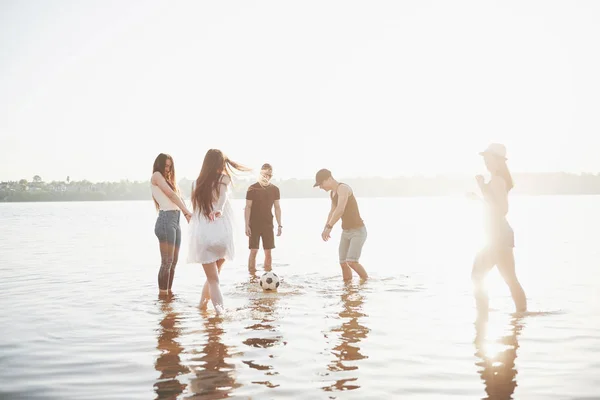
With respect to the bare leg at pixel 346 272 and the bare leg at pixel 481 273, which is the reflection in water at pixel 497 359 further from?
the bare leg at pixel 346 272

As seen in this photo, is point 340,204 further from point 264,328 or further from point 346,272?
point 264,328

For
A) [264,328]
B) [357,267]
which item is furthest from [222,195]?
[357,267]

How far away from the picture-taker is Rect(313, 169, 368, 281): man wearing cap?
12.7m

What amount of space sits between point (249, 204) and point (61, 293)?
16.5ft

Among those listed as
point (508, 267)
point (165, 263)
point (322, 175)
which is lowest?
point (165, 263)

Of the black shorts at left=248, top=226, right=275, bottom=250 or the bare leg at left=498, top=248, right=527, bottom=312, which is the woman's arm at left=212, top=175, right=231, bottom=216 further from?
the black shorts at left=248, top=226, right=275, bottom=250

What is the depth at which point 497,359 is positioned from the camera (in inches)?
276

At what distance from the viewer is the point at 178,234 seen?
459 inches

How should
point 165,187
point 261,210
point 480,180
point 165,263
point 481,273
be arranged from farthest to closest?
1. point 261,210
2. point 165,263
3. point 165,187
4. point 481,273
5. point 480,180

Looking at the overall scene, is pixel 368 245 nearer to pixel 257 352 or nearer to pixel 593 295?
pixel 593 295

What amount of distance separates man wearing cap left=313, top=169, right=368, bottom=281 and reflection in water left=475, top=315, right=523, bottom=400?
14.0 ft

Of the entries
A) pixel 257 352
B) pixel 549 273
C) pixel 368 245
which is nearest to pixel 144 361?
pixel 257 352

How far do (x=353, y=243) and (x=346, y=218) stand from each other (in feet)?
1.82

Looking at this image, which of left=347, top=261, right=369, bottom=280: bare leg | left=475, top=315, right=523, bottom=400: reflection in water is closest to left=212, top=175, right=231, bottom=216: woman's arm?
left=475, top=315, right=523, bottom=400: reflection in water
